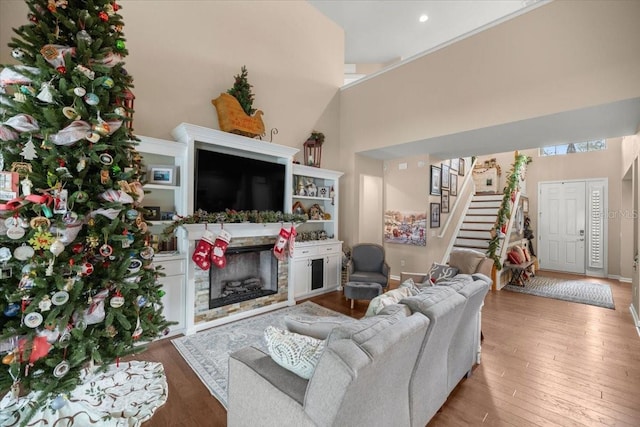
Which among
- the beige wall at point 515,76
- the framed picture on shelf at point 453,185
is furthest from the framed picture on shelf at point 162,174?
the framed picture on shelf at point 453,185

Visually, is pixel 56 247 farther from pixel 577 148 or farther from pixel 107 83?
pixel 577 148

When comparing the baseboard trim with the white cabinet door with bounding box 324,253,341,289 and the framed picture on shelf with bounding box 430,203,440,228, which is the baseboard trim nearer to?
the framed picture on shelf with bounding box 430,203,440,228

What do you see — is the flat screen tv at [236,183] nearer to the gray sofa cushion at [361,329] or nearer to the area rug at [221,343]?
the area rug at [221,343]

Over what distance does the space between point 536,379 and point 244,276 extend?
3.46 m

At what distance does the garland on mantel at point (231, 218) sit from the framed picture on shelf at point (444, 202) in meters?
3.50

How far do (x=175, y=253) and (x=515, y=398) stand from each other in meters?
3.58

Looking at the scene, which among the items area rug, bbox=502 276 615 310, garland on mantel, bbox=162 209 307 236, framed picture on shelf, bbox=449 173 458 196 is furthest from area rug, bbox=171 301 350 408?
framed picture on shelf, bbox=449 173 458 196

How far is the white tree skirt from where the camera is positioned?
1.71m

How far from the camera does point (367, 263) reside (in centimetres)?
475

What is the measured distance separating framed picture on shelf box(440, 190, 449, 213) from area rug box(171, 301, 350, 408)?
3678 millimetres

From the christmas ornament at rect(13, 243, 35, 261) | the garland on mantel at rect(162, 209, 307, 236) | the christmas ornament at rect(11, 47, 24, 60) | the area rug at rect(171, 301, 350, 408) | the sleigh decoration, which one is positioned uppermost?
the sleigh decoration

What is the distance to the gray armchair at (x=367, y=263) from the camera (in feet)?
14.8

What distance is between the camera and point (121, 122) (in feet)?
5.57

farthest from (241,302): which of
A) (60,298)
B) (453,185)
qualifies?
(453,185)
